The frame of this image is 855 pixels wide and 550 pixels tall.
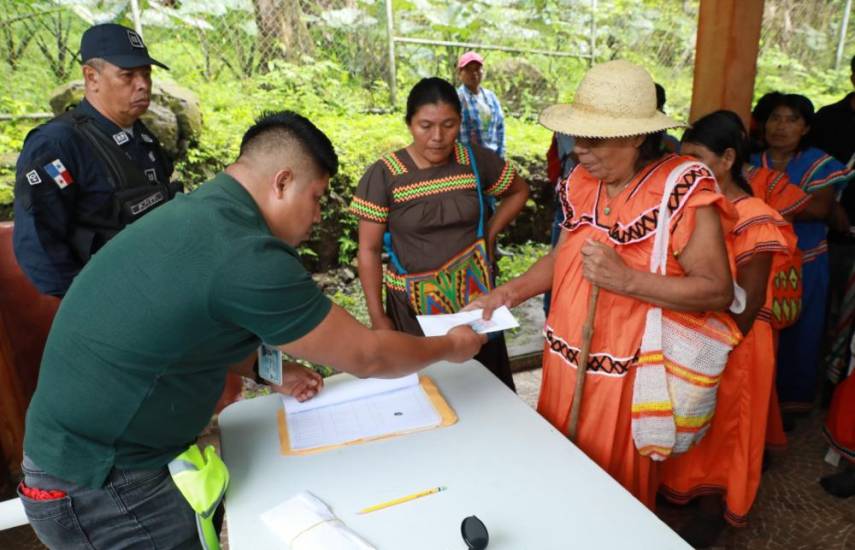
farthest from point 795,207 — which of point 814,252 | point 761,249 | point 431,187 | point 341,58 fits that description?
point 341,58

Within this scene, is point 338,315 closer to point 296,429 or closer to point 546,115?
point 296,429

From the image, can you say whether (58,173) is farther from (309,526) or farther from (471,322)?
(309,526)

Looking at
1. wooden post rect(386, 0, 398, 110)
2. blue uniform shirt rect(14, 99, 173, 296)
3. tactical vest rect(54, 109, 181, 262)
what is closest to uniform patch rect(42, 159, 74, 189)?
blue uniform shirt rect(14, 99, 173, 296)

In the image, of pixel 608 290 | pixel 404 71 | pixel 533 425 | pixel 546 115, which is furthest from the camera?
pixel 404 71

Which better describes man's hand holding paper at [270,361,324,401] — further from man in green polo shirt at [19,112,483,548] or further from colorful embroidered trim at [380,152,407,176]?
colorful embroidered trim at [380,152,407,176]

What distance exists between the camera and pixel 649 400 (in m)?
1.62

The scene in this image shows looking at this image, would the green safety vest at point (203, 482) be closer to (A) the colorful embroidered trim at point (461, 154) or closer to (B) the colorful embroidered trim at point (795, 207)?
(A) the colorful embroidered trim at point (461, 154)

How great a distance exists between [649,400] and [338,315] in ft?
3.16

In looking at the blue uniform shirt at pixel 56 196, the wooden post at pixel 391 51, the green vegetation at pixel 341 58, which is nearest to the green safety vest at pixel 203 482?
the blue uniform shirt at pixel 56 196

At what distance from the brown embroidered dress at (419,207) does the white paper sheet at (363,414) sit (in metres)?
0.78

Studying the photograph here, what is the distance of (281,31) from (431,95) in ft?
10.3

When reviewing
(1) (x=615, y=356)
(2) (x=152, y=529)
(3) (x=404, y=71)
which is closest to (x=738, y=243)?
(1) (x=615, y=356)

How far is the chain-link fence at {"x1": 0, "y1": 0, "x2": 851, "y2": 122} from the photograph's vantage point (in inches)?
159

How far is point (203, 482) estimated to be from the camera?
46.9 inches
